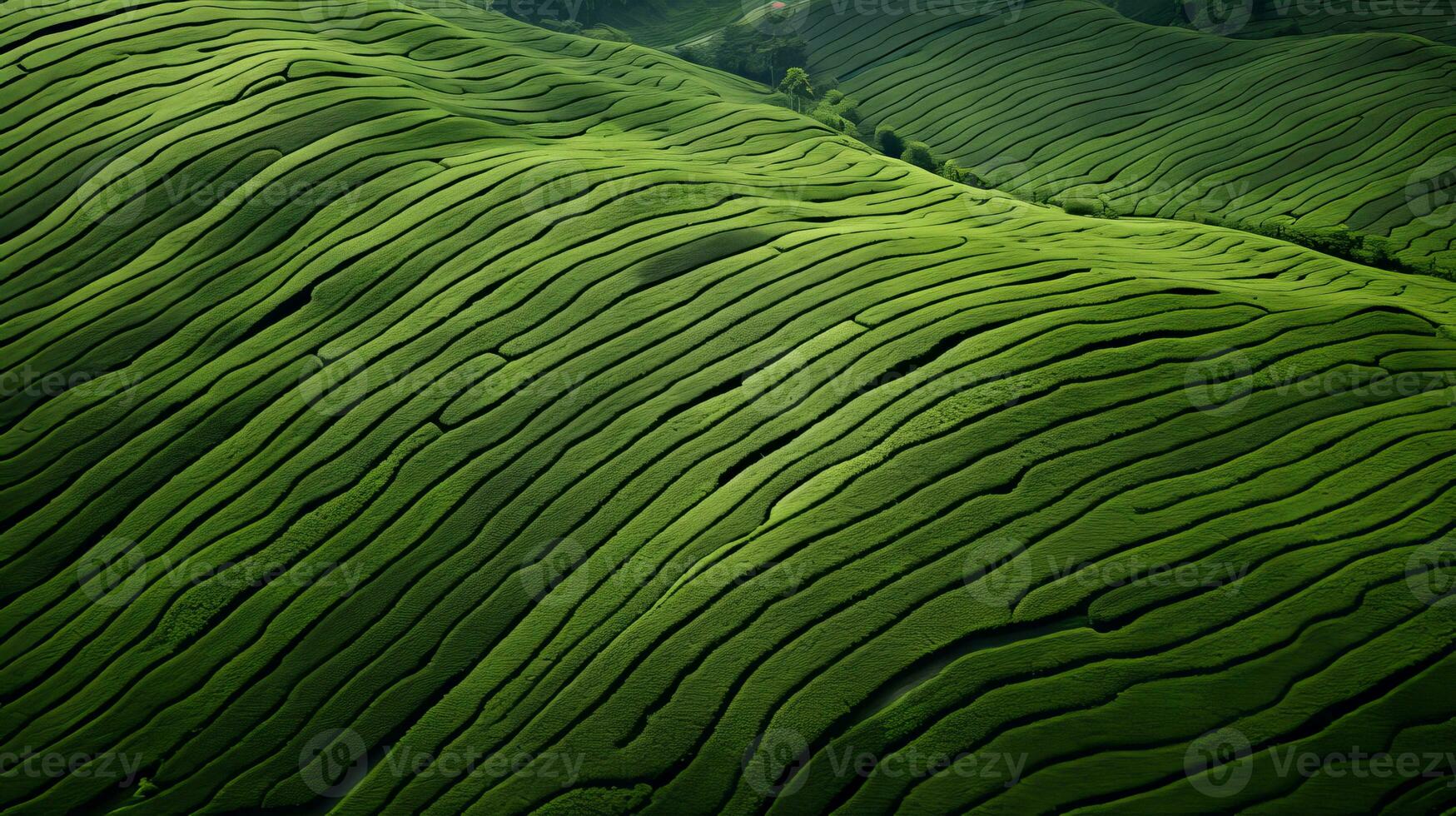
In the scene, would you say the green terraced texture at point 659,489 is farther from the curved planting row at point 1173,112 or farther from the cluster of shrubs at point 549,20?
the cluster of shrubs at point 549,20

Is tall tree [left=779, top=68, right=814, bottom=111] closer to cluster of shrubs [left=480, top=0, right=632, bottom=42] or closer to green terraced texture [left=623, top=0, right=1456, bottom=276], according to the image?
green terraced texture [left=623, top=0, right=1456, bottom=276]

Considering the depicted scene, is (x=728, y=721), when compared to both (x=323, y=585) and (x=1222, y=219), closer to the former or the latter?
(x=323, y=585)

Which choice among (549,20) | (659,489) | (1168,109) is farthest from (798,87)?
(659,489)

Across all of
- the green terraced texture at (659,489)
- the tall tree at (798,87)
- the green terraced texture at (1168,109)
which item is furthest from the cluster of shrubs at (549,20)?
the green terraced texture at (659,489)

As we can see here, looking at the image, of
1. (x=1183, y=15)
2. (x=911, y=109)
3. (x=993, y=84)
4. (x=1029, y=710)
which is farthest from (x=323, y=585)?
(x=1183, y=15)

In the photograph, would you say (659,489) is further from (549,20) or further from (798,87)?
(549,20)

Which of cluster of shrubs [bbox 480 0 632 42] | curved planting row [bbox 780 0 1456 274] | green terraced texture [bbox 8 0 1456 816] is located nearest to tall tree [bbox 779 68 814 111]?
curved planting row [bbox 780 0 1456 274]
